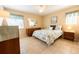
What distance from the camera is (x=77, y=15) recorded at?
4.00 feet

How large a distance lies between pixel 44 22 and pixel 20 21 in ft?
1.74

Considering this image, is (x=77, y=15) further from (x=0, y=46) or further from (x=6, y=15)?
(x=0, y=46)

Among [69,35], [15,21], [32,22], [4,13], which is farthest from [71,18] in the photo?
[4,13]

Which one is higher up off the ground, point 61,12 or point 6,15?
point 61,12

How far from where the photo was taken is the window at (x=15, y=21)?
1122 millimetres

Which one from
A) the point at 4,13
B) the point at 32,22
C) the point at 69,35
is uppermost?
the point at 4,13

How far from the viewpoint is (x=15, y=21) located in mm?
1169

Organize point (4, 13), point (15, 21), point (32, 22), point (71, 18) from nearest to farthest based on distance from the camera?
point (4, 13)
point (15, 21)
point (71, 18)
point (32, 22)

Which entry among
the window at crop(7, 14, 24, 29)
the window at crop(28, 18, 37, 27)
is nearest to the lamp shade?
the window at crop(7, 14, 24, 29)

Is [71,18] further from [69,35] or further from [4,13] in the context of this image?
[4,13]

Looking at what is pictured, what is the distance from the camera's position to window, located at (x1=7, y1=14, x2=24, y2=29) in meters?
1.12

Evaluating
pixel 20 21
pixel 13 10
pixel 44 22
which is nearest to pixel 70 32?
pixel 44 22

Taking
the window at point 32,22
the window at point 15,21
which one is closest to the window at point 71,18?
the window at point 32,22
